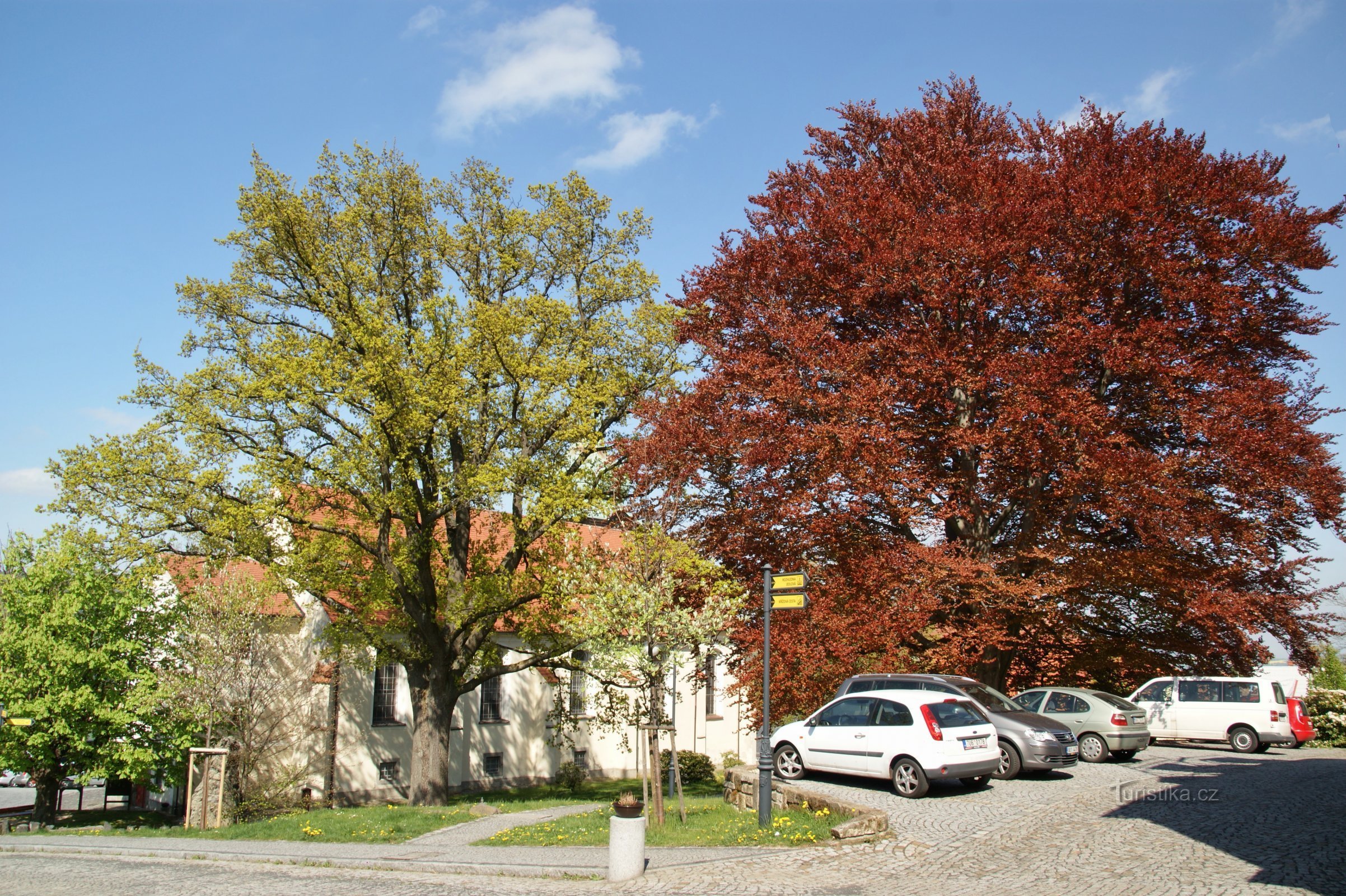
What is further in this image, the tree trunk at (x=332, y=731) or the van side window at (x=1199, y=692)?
the tree trunk at (x=332, y=731)

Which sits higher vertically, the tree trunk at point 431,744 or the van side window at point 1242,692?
the van side window at point 1242,692

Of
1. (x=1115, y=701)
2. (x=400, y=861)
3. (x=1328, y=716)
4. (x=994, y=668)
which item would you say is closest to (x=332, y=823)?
(x=400, y=861)

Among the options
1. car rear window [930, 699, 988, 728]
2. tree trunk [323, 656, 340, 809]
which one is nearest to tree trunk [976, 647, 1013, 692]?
car rear window [930, 699, 988, 728]

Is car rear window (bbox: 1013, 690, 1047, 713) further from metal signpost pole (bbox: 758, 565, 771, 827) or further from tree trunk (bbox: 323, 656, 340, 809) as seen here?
tree trunk (bbox: 323, 656, 340, 809)

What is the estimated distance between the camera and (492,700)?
31.3 m

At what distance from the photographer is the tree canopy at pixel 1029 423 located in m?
17.1

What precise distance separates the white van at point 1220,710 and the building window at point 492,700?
20255mm

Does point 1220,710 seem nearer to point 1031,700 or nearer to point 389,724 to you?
point 1031,700

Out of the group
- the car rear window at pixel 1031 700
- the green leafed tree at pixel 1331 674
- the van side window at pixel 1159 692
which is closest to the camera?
the car rear window at pixel 1031 700

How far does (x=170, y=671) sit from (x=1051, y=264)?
22.3 meters

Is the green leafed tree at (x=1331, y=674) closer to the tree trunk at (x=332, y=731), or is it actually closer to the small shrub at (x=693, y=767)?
the small shrub at (x=693, y=767)

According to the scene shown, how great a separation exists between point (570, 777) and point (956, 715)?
20.8 m

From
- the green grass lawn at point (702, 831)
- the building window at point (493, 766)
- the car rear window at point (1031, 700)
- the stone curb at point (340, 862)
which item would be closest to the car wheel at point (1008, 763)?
the car rear window at point (1031, 700)

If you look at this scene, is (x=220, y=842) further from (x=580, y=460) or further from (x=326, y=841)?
(x=580, y=460)
